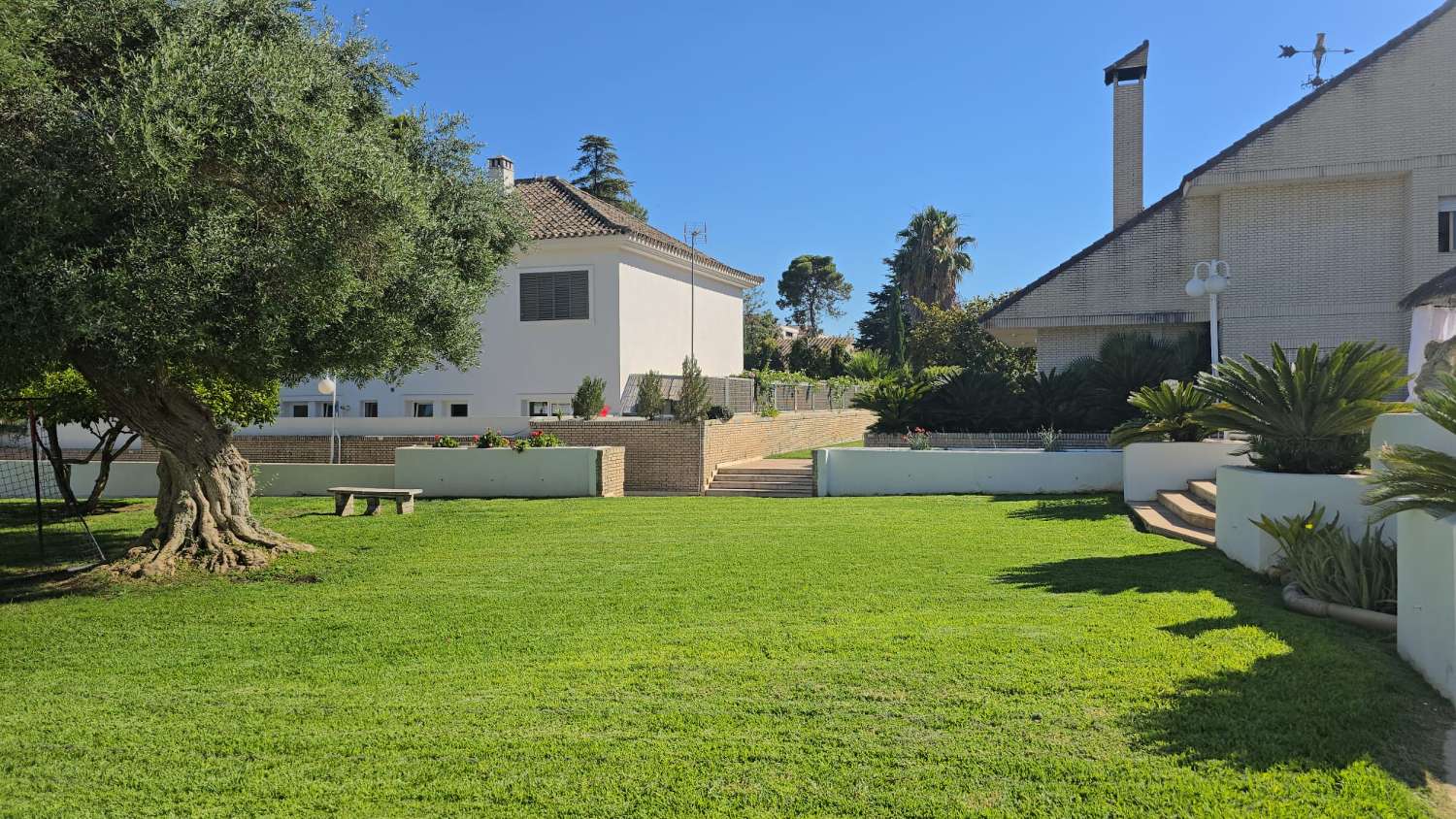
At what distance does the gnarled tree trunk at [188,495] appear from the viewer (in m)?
10.7

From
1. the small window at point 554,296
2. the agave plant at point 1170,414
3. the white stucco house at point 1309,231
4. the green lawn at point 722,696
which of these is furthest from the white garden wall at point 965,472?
the small window at point 554,296

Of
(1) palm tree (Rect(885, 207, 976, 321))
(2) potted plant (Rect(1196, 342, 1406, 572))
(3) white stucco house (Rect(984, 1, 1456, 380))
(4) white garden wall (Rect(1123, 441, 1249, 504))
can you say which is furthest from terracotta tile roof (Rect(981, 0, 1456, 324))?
(1) palm tree (Rect(885, 207, 976, 321))

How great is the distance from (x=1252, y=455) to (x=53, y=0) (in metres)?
12.0

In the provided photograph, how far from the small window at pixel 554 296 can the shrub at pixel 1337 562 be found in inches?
722

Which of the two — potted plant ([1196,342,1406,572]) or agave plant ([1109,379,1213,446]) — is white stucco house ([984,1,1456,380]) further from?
potted plant ([1196,342,1406,572])

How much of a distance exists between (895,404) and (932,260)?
41.7m

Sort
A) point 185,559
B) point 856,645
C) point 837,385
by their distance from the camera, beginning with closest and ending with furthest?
point 856,645, point 185,559, point 837,385

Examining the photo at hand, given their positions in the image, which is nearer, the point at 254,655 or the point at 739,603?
the point at 254,655

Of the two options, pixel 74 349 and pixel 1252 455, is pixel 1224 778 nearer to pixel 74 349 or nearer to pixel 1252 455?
pixel 1252 455

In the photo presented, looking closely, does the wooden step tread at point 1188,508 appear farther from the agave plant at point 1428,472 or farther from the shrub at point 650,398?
the shrub at point 650,398

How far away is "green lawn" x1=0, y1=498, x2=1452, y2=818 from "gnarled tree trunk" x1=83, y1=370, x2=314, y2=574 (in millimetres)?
899

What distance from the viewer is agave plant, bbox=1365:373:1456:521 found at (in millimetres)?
5312

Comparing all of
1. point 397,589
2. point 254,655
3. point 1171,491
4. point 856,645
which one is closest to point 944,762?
point 856,645

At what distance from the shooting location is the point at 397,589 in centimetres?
945
